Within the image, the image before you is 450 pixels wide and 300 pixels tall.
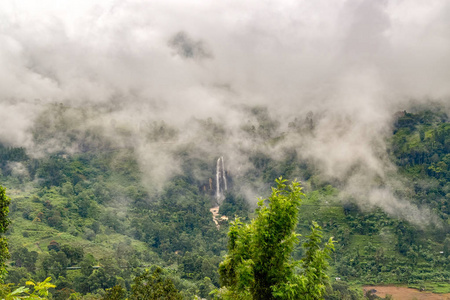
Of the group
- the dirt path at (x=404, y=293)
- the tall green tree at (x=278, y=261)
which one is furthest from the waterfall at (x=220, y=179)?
the tall green tree at (x=278, y=261)

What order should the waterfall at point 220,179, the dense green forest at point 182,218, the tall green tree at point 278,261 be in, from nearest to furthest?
1. the tall green tree at point 278,261
2. the dense green forest at point 182,218
3. the waterfall at point 220,179

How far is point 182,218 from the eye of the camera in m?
122

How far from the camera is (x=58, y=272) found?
6044cm

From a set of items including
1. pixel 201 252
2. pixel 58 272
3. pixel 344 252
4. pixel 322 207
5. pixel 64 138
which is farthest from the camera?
pixel 64 138

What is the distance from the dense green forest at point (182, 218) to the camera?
6600 cm

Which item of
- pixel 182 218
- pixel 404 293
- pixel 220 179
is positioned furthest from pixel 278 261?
pixel 220 179

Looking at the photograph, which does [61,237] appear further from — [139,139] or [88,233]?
[139,139]

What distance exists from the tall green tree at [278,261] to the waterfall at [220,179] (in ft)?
482

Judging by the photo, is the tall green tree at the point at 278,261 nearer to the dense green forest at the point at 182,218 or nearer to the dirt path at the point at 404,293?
the dense green forest at the point at 182,218

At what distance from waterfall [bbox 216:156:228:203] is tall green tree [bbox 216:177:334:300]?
147 m

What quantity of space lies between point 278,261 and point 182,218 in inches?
4596

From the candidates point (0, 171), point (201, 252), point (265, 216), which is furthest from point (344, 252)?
point (0, 171)

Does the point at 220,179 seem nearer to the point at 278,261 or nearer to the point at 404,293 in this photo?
the point at 404,293

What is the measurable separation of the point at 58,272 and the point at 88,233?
3553 cm
